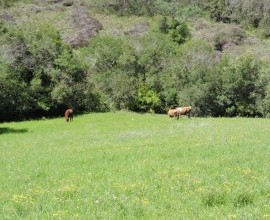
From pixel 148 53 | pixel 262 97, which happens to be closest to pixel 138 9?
pixel 148 53

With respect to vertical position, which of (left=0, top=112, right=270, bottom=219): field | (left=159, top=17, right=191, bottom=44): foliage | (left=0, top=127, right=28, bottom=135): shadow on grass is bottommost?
(left=0, top=127, right=28, bottom=135): shadow on grass

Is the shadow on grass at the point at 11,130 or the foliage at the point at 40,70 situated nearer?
the shadow on grass at the point at 11,130

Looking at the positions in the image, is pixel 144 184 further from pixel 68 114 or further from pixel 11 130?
pixel 68 114

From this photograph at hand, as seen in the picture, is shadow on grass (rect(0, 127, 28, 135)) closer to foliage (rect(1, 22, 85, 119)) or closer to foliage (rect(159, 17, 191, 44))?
foliage (rect(1, 22, 85, 119))

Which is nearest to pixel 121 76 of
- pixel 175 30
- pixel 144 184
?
pixel 175 30

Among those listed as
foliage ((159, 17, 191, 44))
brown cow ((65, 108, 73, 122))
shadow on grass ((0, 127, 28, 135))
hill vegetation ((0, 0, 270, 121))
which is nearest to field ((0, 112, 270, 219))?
shadow on grass ((0, 127, 28, 135))

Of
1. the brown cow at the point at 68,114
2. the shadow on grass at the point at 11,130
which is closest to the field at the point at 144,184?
the shadow on grass at the point at 11,130

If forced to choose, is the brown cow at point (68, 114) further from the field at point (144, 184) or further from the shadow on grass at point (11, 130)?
the field at point (144, 184)

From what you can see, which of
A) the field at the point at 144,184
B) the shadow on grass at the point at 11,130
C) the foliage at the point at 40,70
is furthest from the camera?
the foliage at the point at 40,70

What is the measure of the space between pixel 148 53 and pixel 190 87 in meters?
10.0

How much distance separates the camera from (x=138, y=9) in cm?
13988

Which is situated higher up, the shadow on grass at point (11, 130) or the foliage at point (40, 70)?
the foliage at point (40, 70)

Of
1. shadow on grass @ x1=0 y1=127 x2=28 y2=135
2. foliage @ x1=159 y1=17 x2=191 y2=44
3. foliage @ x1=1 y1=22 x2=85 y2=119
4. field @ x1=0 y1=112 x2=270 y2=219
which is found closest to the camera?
field @ x1=0 y1=112 x2=270 y2=219

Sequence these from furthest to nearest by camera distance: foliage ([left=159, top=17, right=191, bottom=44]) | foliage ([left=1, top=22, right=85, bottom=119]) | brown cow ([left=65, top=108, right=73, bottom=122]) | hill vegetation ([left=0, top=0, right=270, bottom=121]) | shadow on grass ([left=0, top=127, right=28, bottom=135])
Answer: foliage ([left=159, top=17, right=191, bottom=44]), hill vegetation ([left=0, top=0, right=270, bottom=121]), foliage ([left=1, top=22, right=85, bottom=119]), brown cow ([left=65, top=108, right=73, bottom=122]), shadow on grass ([left=0, top=127, right=28, bottom=135])
